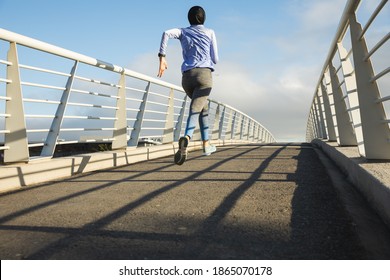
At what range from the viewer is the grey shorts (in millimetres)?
5176

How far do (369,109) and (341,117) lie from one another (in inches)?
92.6

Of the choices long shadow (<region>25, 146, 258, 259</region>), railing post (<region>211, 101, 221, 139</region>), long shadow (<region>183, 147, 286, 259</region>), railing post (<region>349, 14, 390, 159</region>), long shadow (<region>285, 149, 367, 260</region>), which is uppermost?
railing post (<region>211, 101, 221, 139</region>)

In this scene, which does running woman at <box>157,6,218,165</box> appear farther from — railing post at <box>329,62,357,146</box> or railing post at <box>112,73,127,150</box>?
railing post at <box>329,62,357,146</box>

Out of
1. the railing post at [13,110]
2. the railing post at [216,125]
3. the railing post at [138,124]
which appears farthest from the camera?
the railing post at [216,125]

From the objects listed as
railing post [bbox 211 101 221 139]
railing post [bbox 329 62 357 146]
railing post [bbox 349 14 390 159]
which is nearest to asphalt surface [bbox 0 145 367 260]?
railing post [bbox 349 14 390 159]

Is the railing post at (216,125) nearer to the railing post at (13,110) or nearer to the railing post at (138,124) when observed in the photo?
the railing post at (138,124)

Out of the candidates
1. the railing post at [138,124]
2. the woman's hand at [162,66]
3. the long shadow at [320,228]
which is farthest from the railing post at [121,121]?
the long shadow at [320,228]

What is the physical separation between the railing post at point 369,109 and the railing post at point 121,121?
4138 millimetres

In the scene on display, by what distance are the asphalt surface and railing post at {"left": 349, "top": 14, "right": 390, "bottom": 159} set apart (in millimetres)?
526

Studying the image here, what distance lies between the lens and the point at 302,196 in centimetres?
311

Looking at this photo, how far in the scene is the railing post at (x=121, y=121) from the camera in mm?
6613
